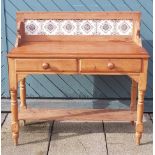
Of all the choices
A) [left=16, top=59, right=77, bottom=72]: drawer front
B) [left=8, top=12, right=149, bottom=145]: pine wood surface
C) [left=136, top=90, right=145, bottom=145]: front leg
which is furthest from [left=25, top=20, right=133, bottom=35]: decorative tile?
[left=136, top=90, right=145, bottom=145]: front leg

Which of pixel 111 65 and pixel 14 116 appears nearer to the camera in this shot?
pixel 111 65

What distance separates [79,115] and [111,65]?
76 centimetres

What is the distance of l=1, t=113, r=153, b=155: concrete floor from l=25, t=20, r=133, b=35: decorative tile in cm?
102

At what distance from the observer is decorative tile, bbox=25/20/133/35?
343cm

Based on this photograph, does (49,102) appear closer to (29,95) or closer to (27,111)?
(29,95)

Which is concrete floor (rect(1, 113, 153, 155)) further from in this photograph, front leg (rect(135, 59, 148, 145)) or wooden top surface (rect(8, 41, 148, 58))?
wooden top surface (rect(8, 41, 148, 58))

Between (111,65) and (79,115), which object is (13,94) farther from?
(111,65)

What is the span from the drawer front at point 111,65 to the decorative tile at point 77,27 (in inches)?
24.3

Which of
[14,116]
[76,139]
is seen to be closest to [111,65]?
[76,139]

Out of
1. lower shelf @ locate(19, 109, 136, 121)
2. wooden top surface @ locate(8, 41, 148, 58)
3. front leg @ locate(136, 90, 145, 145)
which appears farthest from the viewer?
lower shelf @ locate(19, 109, 136, 121)

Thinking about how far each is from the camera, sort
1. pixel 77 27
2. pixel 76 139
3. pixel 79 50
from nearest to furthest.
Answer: pixel 79 50
pixel 76 139
pixel 77 27

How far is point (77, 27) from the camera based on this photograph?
11.3 feet

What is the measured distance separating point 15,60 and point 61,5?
1106 mm

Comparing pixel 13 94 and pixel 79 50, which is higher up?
pixel 79 50
